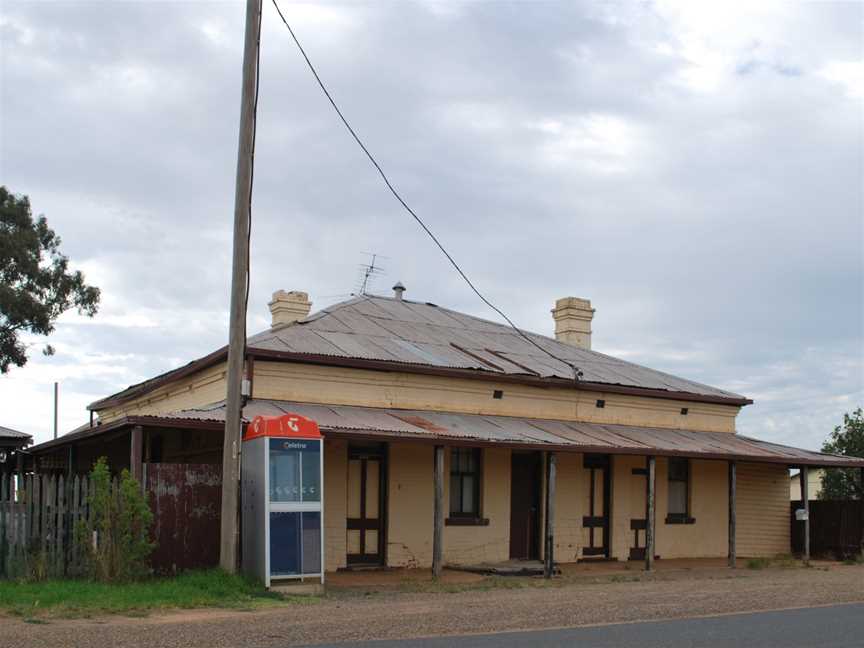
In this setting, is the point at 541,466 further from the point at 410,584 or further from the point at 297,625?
the point at 297,625

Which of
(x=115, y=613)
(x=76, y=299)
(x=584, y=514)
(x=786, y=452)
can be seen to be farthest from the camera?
(x=76, y=299)

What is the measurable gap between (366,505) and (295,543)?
14.6 feet

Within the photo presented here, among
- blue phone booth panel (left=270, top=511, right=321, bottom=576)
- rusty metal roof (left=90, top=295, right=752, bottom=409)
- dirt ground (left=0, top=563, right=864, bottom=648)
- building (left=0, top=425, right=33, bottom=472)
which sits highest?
rusty metal roof (left=90, top=295, right=752, bottom=409)

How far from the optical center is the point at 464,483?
64.6 feet

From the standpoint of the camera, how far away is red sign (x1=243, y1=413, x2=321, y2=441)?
46.1 ft

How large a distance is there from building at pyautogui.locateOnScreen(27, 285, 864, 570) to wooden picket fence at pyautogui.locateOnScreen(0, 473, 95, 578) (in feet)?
3.59

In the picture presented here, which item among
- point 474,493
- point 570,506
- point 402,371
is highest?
point 402,371

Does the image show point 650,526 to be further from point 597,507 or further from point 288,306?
point 288,306

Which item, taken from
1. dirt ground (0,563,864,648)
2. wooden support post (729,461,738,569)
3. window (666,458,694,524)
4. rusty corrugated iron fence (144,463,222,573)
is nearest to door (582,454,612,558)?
window (666,458,694,524)

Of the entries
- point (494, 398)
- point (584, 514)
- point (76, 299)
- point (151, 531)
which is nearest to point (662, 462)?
point (584, 514)

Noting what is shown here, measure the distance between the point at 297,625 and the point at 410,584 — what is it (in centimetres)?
516

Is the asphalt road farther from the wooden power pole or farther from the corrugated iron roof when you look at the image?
the corrugated iron roof

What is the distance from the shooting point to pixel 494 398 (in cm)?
2022

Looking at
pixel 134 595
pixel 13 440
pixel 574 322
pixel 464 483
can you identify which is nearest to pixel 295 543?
pixel 134 595
